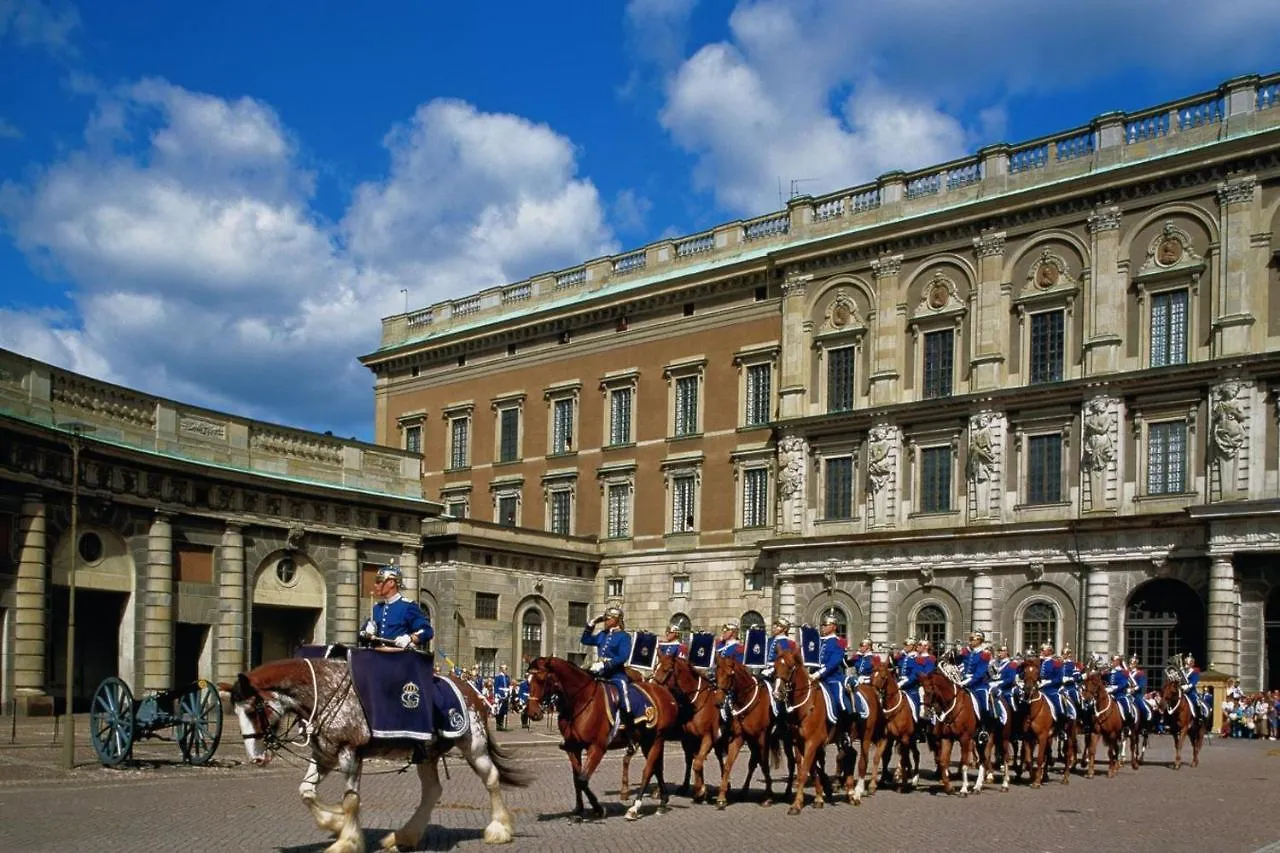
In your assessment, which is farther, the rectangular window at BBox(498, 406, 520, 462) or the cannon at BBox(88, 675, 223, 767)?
the rectangular window at BBox(498, 406, 520, 462)

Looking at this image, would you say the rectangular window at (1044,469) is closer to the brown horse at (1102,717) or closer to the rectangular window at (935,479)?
the rectangular window at (935,479)

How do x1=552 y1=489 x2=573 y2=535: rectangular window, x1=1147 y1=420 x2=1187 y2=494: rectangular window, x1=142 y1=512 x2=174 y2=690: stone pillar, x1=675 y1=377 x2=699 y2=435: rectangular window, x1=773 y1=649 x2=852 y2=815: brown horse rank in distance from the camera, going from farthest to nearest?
x1=552 y1=489 x2=573 y2=535: rectangular window → x1=675 y1=377 x2=699 y2=435: rectangular window → x1=1147 y1=420 x2=1187 y2=494: rectangular window → x1=142 y1=512 x2=174 y2=690: stone pillar → x1=773 y1=649 x2=852 y2=815: brown horse

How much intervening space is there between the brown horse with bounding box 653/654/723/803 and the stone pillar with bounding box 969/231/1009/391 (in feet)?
105

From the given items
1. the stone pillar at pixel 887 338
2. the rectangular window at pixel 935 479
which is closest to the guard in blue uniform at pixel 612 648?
the rectangular window at pixel 935 479

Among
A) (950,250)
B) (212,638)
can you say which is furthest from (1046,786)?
(950,250)

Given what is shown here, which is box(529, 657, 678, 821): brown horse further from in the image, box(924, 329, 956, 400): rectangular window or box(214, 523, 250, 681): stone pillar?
box(924, 329, 956, 400): rectangular window

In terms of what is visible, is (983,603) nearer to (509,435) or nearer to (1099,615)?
→ (1099,615)

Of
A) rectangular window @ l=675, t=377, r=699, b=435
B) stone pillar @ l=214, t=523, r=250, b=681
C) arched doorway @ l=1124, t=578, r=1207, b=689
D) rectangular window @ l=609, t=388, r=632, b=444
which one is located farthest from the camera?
rectangular window @ l=609, t=388, r=632, b=444

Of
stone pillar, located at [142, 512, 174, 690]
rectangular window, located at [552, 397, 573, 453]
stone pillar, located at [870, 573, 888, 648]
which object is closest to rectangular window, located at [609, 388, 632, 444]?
rectangular window, located at [552, 397, 573, 453]

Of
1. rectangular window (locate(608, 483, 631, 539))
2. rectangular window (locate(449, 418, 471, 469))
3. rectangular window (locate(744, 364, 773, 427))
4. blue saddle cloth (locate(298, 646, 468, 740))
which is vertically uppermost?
rectangular window (locate(744, 364, 773, 427))

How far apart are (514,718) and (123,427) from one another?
2044 cm

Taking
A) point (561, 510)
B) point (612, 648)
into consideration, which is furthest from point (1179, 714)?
point (561, 510)

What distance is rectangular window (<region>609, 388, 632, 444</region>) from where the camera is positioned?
64.4 metres

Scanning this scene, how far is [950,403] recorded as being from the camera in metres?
52.6
